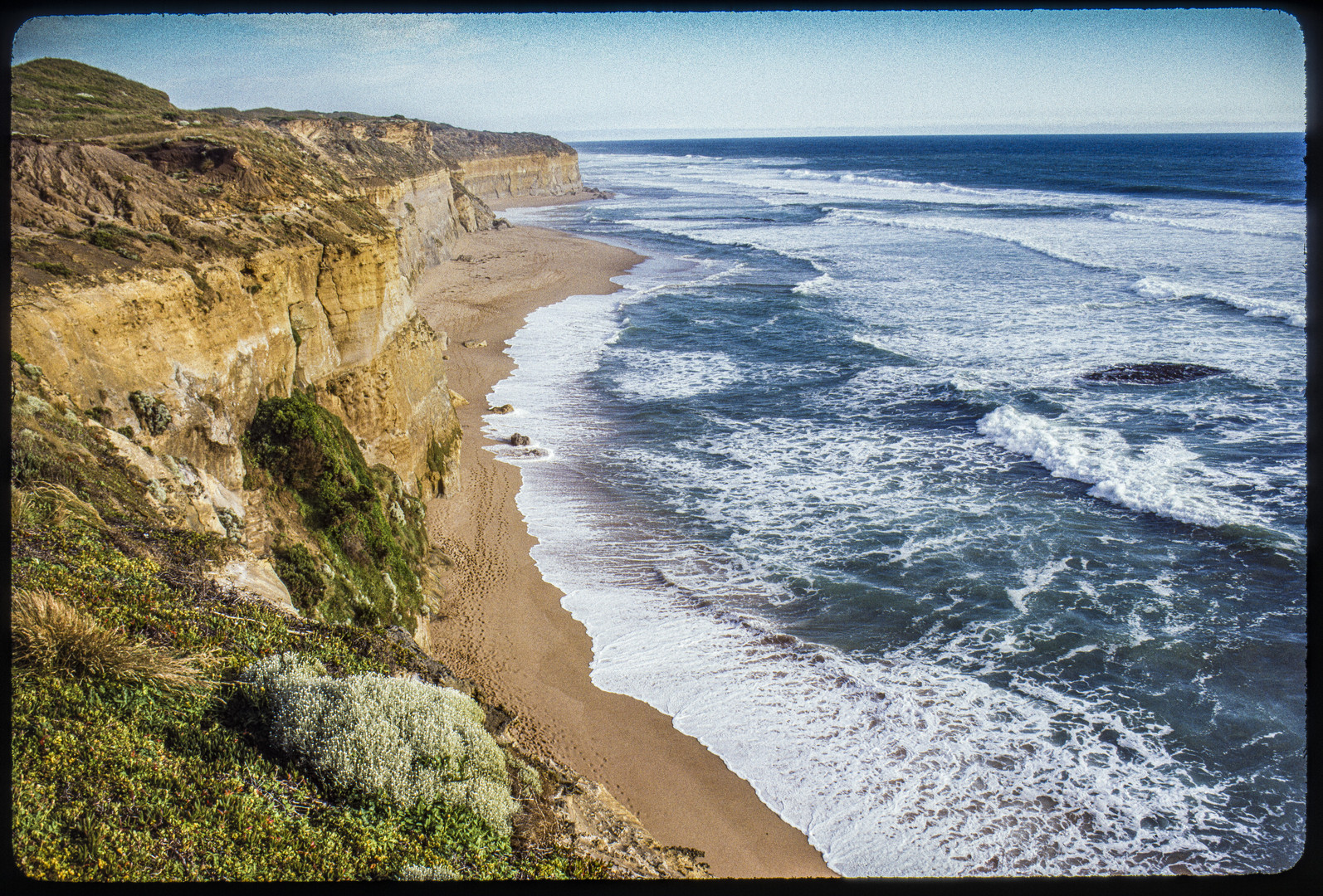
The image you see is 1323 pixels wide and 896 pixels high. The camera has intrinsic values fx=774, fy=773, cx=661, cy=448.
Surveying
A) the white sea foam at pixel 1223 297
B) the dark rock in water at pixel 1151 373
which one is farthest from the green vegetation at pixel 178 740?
the white sea foam at pixel 1223 297

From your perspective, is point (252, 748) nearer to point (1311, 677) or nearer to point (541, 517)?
point (1311, 677)

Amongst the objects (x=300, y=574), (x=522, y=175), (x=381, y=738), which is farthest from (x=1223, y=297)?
(x=522, y=175)

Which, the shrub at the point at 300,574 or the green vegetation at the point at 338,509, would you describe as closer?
the shrub at the point at 300,574

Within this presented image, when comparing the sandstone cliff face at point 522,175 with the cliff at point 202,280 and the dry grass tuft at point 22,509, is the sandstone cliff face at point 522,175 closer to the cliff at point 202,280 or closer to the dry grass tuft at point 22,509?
the cliff at point 202,280

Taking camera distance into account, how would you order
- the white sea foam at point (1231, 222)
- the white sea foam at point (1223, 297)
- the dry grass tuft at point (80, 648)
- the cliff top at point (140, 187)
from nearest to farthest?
the dry grass tuft at point (80, 648)
the cliff top at point (140, 187)
the white sea foam at point (1223, 297)
the white sea foam at point (1231, 222)

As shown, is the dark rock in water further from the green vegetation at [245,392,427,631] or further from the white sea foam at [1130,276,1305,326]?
the green vegetation at [245,392,427,631]

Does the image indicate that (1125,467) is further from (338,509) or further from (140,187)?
(140,187)

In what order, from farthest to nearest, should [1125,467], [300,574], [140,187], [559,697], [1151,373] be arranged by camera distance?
[1151,373] → [1125,467] → [140,187] → [559,697] → [300,574]
